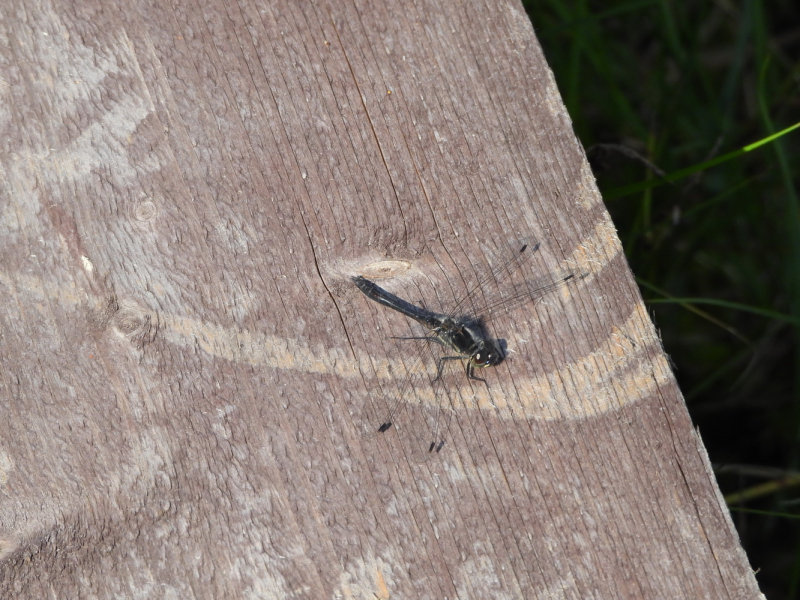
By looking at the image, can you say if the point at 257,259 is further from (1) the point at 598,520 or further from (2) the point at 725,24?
(2) the point at 725,24

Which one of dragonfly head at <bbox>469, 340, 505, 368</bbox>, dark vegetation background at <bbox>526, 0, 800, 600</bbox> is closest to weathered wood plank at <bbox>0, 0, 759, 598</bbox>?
dragonfly head at <bbox>469, 340, 505, 368</bbox>

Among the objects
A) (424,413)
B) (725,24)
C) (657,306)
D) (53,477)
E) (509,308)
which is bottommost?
(657,306)

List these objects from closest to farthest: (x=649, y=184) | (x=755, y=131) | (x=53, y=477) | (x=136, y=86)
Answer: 1. (x=53, y=477)
2. (x=136, y=86)
3. (x=649, y=184)
4. (x=755, y=131)

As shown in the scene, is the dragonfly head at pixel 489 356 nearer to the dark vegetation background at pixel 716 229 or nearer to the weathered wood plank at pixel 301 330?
the weathered wood plank at pixel 301 330

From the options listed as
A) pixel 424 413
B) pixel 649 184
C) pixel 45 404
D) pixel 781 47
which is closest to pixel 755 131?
pixel 781 47

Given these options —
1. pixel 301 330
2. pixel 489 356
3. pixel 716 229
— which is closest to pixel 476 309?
pixel 489 356

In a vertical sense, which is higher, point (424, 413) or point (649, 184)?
point (649, 184)

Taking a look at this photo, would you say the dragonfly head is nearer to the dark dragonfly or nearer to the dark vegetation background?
the dark dragonfly
